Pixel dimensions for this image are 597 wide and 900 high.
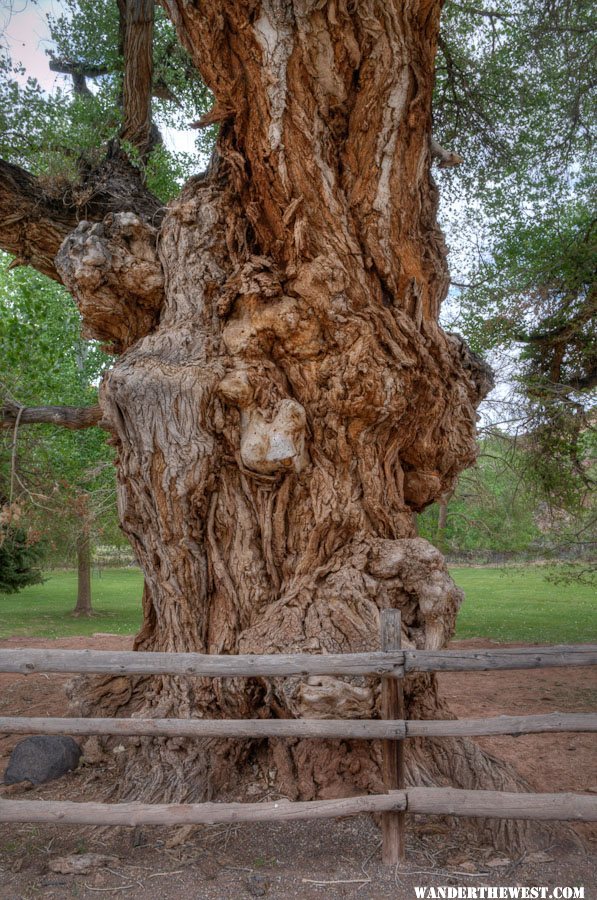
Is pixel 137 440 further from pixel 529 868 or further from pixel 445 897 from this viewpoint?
pixel 529 868

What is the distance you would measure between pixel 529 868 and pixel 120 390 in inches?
166

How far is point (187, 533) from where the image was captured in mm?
5082

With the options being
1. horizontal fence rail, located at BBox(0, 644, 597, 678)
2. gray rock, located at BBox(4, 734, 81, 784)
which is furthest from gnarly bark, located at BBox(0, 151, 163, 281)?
gray rock, located at BBox(4, 734, 81, 784)

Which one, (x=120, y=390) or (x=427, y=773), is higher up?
(x=120, y=390)

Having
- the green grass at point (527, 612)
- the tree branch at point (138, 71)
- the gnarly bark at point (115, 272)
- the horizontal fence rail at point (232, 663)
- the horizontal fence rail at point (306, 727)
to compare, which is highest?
the tree branch at point (138, 71)

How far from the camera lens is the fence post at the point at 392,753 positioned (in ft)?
13.1

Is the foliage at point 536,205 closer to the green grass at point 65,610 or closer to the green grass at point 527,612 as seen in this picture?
the green grass at point 527,612

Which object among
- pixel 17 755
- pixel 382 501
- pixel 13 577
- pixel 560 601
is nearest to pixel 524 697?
pixel 382 501

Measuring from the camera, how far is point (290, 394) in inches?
208

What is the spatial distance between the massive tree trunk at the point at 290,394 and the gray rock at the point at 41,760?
1.38 feet

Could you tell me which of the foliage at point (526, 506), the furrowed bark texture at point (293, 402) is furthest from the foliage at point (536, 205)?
the furrowed bark texture at point (293, 402)

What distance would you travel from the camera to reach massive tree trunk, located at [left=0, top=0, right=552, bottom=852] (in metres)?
4.76

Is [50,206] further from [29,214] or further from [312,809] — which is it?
[312,809]

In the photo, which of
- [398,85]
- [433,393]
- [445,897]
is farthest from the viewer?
[433,393]
